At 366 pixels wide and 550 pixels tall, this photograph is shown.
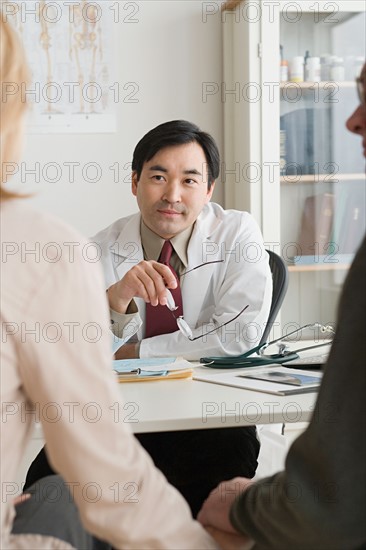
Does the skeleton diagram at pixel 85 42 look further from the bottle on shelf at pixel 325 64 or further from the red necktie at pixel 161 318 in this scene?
the red necktie at pixel 161 318

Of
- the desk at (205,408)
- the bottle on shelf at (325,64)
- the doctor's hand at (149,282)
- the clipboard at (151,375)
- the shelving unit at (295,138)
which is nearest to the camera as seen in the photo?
the desk at (205,408)

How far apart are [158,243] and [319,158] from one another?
5.10 ft

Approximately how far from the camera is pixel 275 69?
3.78 meters

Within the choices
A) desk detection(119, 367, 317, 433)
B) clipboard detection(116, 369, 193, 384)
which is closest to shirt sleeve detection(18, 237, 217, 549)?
desk detection(119, 367, 317, 433)

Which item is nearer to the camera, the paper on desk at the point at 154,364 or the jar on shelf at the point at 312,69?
the paper on desk at the point at 154,364

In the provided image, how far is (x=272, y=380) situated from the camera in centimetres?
182

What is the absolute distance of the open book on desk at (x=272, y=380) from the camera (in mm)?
1732

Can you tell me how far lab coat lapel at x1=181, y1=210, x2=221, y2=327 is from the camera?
2561 millimetres

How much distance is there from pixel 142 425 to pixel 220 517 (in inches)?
17.4

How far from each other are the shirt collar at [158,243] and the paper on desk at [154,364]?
1.93ft

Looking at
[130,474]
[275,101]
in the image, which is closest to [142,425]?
[130,474]

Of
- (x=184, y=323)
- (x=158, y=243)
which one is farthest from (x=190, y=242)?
(x=184, y=323)

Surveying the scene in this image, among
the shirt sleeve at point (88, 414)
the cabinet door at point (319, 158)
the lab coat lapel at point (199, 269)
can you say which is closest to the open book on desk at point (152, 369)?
the lab coat lapel at point (199, 269)

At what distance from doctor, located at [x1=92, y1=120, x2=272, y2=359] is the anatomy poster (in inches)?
49.2
